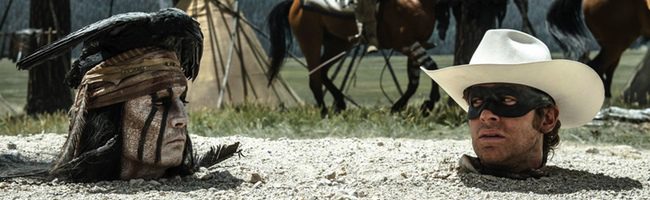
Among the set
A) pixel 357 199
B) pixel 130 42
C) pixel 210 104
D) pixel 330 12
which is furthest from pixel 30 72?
pixel 357 199

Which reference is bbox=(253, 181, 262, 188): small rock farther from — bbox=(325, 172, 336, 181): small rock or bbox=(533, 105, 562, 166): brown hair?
bbox=(533, 105, 562, 166): brown hair

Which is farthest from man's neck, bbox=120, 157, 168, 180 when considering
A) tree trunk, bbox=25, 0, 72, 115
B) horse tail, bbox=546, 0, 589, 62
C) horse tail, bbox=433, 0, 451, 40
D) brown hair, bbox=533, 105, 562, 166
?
horse tail, bbox=546, 0, 589, 62

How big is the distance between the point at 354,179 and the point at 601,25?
5.44 meters

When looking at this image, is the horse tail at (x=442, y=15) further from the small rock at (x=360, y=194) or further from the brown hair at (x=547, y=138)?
the small rock at (x=360, y=194)

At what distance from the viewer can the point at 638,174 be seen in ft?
20.0

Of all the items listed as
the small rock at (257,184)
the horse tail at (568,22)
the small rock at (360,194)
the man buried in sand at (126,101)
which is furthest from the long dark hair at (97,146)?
the horse tail at (568,22)

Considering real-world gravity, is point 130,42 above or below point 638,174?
above

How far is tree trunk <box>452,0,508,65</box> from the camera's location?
10.3m

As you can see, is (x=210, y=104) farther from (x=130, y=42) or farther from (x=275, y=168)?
(x=130, y=42)

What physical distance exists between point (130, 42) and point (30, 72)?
22.0ft

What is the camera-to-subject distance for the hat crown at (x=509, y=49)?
18.0 feet

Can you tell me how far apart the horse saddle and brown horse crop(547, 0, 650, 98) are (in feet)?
6.75

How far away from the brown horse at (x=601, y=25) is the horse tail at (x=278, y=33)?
2517mm

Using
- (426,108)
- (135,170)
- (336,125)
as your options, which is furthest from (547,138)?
(426,108)
